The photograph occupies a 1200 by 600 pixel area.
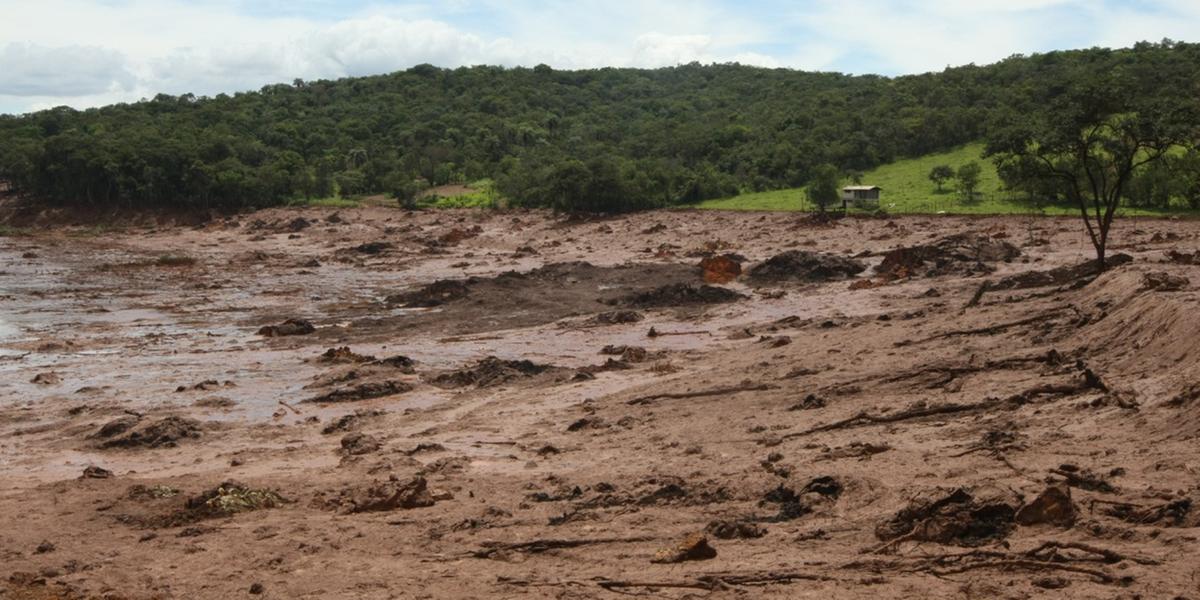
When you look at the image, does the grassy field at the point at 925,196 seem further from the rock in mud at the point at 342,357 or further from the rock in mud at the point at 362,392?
the rock in mud at the point at 362,392

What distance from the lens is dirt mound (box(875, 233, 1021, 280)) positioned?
3312 centimetres

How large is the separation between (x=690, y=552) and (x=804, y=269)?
2775cm

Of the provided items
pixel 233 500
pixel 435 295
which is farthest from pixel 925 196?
pixel 233 500

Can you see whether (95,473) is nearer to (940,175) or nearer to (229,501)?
(229,501)

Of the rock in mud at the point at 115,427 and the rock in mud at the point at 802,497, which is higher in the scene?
the rock in mud at the point at 802,497

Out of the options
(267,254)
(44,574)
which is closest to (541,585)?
(44,574)

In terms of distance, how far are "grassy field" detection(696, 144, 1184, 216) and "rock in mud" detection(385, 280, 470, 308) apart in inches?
905

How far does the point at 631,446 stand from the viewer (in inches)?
558

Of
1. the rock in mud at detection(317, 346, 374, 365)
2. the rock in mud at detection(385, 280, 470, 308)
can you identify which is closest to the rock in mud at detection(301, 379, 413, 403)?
the rock in mud at detection(317, 346, 374, 365)

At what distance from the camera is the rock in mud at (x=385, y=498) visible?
1170 centimetres

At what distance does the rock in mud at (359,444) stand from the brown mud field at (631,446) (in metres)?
0.08

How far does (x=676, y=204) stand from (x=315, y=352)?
37.7 m

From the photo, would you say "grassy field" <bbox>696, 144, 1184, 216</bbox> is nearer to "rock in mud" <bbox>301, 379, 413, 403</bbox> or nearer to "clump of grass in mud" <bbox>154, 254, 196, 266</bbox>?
"clump of grass in mud" <bbox>154, 254, 196, 266</bbox>

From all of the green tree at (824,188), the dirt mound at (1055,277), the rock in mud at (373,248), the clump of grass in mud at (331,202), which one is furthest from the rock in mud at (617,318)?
the clump of grass in mud at (331,202)
